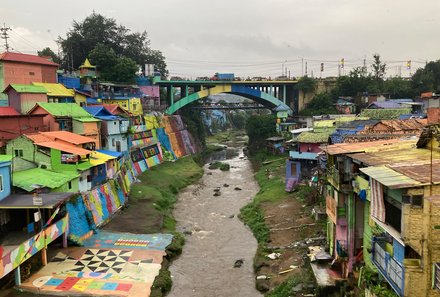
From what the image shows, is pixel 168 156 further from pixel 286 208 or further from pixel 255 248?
pixel 255 248

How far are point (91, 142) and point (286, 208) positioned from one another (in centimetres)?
1890

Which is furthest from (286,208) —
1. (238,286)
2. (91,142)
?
(91,142)

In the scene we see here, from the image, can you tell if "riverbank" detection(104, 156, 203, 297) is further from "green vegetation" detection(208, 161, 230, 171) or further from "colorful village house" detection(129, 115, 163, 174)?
"green vegetation" detection(208, 161, 230, 171)

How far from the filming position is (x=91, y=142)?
38.3 meters

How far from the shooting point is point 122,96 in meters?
61.8

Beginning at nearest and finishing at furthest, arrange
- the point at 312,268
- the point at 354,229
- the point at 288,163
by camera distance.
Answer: the point at 354,229 → the point at 312,268 → the point at 288,163

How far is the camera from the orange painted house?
4747 centimetres

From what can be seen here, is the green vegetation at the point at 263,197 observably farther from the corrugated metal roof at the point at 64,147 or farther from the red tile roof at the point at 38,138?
the red tile roof at the point at 38,138

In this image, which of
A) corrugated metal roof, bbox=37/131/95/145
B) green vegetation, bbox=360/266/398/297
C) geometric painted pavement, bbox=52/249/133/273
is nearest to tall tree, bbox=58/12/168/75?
corrugated metal roof, bbox=37/131/95/145

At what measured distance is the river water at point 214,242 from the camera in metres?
26.1

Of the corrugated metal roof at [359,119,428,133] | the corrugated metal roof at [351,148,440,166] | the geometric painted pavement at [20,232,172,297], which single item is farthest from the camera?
the corrugated metal roof at [359,119,428,133]

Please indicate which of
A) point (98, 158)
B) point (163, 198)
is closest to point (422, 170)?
point (98, 158)

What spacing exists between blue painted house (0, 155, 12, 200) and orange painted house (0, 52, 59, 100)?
76.9ft

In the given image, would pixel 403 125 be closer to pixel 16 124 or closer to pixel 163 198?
pixel 163 198
